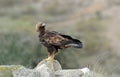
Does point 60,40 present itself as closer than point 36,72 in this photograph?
No

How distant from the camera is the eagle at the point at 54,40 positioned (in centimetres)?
1199

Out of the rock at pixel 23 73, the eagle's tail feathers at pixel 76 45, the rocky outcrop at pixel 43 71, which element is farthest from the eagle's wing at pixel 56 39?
the rock at pixel 23 73

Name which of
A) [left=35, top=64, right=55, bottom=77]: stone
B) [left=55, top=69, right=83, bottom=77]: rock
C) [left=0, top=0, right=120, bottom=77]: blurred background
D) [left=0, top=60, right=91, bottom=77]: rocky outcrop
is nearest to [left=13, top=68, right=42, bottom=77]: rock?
[left=0, top=60, right=91, bottom=77]: rocky outcrop

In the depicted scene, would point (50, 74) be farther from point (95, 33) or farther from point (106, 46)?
point (95, 33)

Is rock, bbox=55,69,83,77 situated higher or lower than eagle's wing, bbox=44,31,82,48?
lower

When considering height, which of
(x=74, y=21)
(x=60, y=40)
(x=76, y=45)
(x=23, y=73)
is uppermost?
(x=74, y=21)

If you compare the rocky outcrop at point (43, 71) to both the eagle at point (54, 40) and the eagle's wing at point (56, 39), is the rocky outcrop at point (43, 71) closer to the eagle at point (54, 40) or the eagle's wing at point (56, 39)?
the eagle at point (54, 40)

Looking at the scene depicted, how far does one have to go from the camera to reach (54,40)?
12109mm

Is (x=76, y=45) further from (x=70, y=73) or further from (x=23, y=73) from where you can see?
(x=23, y=73)

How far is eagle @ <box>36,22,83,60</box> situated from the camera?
39.3ft

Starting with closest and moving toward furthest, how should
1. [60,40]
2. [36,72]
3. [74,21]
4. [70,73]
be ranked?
[36,72] < [70,73] < [60,40] < [74,21]

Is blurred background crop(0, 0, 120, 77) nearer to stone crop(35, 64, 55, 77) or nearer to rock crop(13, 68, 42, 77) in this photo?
stone crop(35, 64, 55, 77)

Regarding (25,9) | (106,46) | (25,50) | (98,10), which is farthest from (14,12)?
(25,50)

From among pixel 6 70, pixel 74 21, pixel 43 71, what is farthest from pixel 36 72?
pixel 74 21
